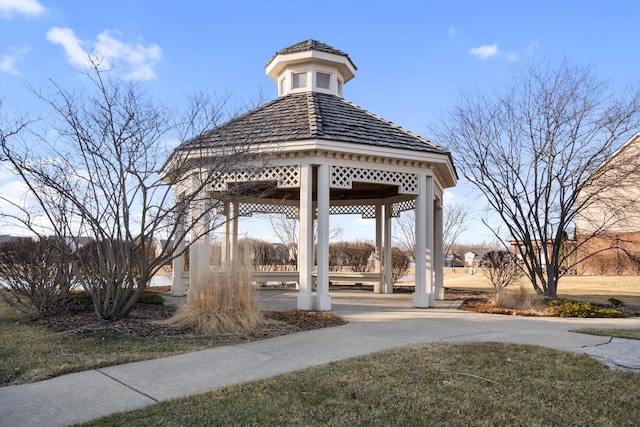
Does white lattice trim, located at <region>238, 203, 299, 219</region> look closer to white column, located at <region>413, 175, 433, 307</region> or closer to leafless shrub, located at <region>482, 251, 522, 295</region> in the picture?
white column, located at <region>413, 175, 433, 307</region>

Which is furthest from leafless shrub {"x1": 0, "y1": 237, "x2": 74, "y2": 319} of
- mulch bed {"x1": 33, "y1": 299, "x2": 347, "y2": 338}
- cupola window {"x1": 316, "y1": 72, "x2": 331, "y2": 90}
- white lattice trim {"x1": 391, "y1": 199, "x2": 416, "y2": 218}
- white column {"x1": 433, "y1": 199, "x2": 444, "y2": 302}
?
white lattice trim {"x1": 391, "y1": 199, "x2": 416, "y2": 218}

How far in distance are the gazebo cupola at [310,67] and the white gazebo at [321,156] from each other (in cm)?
2

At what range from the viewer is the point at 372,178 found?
31.6 feet

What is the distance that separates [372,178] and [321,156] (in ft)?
4.04

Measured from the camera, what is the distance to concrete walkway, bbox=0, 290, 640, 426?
3756mm

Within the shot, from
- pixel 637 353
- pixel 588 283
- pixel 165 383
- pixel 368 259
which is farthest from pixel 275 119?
pixel 588 283

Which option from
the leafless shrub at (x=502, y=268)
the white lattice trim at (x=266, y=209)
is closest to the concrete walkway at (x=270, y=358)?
the leafless shrub at (x=502, y=268)

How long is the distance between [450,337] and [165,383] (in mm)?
3729

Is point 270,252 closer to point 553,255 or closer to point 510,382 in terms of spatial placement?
point 553,255

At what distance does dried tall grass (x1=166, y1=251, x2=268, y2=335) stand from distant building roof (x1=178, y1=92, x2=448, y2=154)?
2.30 metres

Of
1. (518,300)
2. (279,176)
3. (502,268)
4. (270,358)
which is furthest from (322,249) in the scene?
(502,268)

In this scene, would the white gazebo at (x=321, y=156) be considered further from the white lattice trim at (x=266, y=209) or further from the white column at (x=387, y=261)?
the white column at (x=387, y=261)

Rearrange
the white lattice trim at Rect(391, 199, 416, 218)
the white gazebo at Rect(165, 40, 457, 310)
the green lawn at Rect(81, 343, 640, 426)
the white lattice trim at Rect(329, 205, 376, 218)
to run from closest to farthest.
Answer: the green lawn at Rect(81, 343, 640, 426) < the white gazebo at Rect(165, 40, 457, 310) < the white lattice trim at Rect(391, 199, 416, 218) < the white lattice trim at Rect(329, 205, 376, 218)

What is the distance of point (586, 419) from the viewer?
3.57m
